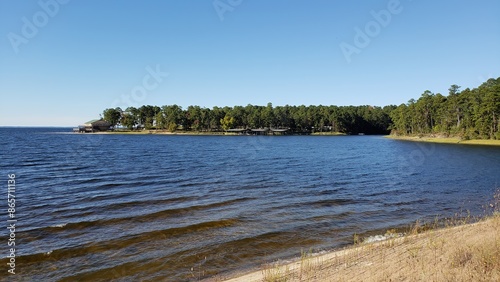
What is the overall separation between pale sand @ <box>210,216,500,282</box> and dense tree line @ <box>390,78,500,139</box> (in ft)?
350

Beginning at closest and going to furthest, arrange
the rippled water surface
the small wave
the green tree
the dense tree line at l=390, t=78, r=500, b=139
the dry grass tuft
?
the dry grass tuft < the rippled water surface < the small wave < the dense tree line at l=390, t=78, r=500, b=139 < the green tree

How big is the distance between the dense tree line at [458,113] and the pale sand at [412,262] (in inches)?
4202

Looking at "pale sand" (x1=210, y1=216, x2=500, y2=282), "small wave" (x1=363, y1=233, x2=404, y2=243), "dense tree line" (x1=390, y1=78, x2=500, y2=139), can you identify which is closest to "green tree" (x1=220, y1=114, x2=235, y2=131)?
"dense tree line" (x1=390, y1=78, x2=500, y2=139)

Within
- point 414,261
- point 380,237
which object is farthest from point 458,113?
point 414,261

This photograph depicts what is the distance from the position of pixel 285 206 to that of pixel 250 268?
922 cm

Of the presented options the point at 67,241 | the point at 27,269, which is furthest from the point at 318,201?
the point at 27,269

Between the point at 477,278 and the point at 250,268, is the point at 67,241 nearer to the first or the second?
the point at 250,268

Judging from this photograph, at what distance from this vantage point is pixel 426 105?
13650 centimetres

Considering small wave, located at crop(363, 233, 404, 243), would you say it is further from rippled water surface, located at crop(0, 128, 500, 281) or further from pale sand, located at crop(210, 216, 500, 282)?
pale sand, located at crop(210, 216, 500, 282)

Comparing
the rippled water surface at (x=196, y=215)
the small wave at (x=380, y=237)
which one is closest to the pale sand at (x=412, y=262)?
the small wave at (x=380, y=237)

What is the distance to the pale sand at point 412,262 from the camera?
25.5 ft

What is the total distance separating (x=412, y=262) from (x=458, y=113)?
417 ft

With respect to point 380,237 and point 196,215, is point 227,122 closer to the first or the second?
point 196,215

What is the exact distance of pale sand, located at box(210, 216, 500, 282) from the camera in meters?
7.77
